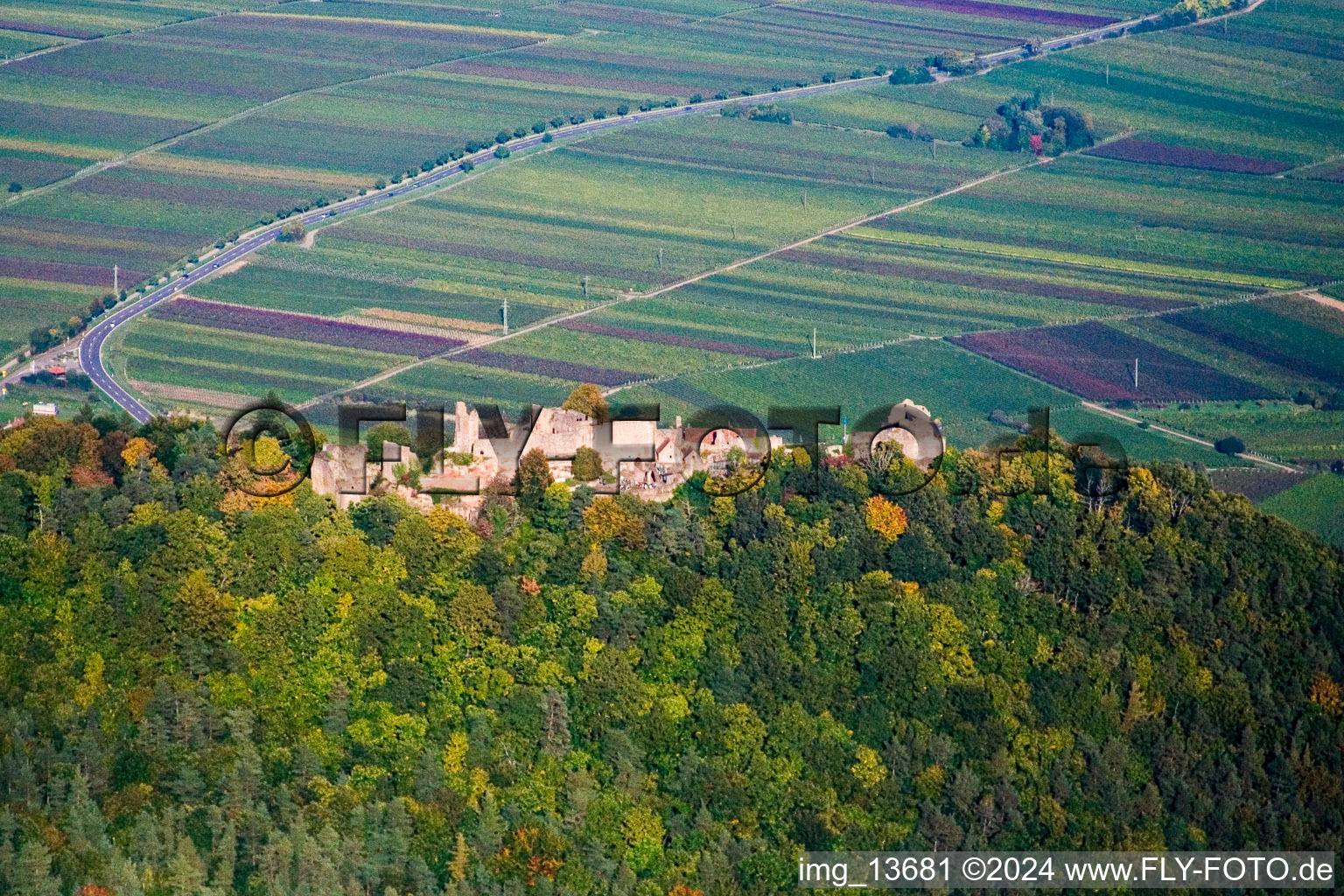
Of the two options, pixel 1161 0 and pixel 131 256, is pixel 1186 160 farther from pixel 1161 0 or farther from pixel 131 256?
pixel 131 256

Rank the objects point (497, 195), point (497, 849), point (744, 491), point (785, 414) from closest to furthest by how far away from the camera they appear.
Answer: point (497, 849)
point (744, 491)
point (785, 414)
point (497, 195)

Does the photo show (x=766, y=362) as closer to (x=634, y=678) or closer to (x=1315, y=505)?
(x=1315, y=505)

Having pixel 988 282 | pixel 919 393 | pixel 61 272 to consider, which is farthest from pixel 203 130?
pixel 919 393

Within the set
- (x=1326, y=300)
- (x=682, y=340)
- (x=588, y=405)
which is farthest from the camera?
(x=1326, y=300)

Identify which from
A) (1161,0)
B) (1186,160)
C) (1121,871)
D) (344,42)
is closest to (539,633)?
→ (1121,871)

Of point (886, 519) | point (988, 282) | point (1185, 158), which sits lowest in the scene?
point (988, 282)

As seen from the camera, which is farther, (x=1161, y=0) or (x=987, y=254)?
(x=1161, y=0)

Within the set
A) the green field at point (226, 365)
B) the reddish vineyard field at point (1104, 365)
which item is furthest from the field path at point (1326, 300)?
the green field at point (226, 365)

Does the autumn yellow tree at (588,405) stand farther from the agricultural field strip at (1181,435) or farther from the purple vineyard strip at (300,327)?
the purple vineyard strip at (300,327)

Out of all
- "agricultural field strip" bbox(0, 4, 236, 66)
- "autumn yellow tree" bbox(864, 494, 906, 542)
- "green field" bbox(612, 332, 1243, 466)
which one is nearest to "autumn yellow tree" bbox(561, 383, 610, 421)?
"autumn yellow tree" bbox(864, 494, 906, 542)
